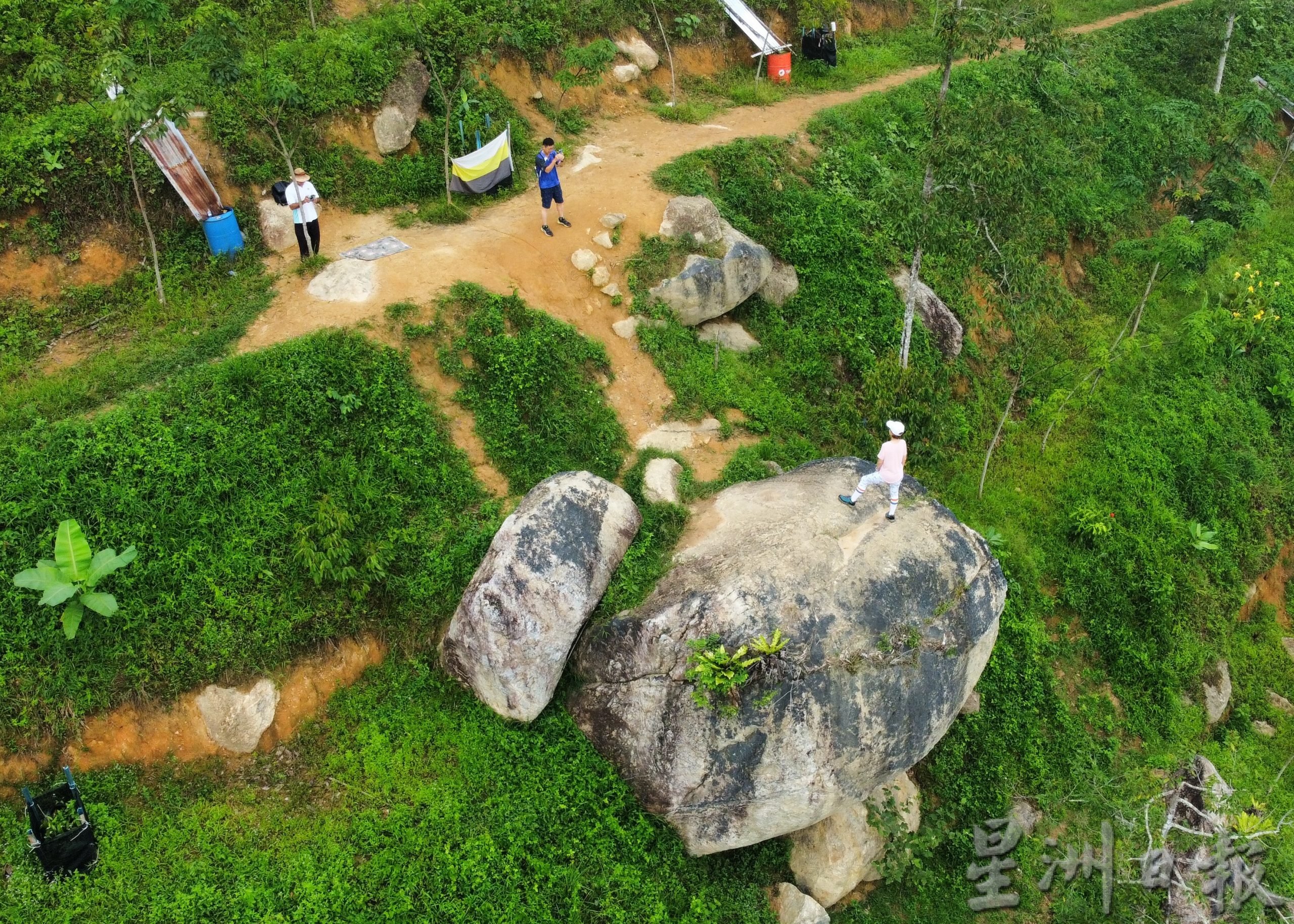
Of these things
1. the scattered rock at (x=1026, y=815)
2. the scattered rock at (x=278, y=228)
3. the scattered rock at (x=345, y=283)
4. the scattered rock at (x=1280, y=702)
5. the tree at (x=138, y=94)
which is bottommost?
the scattered rock at (x=1280, y=702)

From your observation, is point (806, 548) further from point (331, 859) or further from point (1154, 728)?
point (1154, 728)

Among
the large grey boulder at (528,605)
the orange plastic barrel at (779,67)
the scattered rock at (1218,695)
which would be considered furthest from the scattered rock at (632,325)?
Result: the orange plastic barrel at (779,67)

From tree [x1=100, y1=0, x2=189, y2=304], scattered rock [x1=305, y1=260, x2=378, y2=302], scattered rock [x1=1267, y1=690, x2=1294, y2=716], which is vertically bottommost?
scattered rock [x1=1267, y1=690, x2=1294, y2=716]

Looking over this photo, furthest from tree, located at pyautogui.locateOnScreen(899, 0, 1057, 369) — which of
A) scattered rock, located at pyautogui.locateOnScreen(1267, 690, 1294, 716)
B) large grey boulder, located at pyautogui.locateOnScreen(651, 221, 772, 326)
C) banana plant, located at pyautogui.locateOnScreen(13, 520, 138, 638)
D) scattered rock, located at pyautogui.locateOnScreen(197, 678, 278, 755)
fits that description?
banana plant, located at pyautogui.locateOnScreen(13, 520, 138, 638)

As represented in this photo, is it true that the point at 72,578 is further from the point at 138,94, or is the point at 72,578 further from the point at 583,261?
the point at 583,261

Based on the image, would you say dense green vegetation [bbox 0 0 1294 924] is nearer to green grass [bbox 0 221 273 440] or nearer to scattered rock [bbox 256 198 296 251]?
green grass [bbox 0 221 273 440]

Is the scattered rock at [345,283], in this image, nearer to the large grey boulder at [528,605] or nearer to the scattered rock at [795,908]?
the large grey boulder at [528,605]
